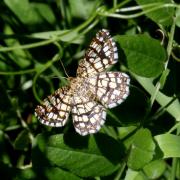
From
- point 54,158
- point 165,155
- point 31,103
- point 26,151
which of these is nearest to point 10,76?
point 31,103

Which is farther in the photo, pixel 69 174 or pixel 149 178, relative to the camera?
pixel 149 178

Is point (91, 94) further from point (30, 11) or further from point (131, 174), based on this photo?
point (30, 11)

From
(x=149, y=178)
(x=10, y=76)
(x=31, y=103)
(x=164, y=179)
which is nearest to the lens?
(x=149, y=178)

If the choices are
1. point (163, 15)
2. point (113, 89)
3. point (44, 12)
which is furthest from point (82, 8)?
point (113, 89)

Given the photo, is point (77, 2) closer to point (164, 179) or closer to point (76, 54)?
point (76, 54)

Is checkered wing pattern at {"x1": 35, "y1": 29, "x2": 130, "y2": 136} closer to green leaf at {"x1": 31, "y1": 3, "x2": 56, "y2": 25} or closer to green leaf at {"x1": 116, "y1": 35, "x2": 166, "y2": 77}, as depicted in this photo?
green leaf at {"x1": 116, "y1": 35, "x2": 166, "y2": 77}

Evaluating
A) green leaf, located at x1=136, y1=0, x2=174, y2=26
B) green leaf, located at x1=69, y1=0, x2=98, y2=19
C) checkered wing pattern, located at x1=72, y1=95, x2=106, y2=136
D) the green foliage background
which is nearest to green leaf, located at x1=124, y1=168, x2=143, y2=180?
the green foliage background
